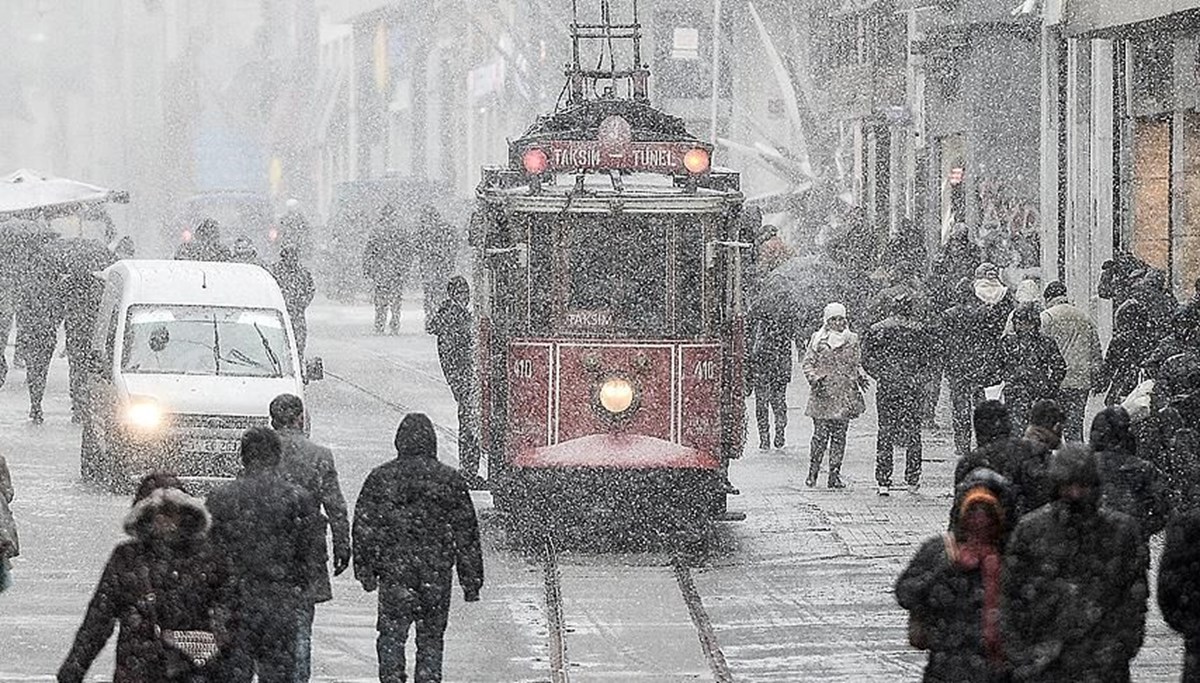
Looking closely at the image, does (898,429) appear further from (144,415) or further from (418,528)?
(418,528)

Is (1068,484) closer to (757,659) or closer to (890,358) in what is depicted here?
(757,659)

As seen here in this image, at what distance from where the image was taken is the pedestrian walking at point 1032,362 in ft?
67.9

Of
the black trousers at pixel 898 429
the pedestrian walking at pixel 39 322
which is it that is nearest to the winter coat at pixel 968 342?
the black trousers at pixel 898 429

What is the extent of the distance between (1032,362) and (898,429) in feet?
5.42

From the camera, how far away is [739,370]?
1883 centimetres

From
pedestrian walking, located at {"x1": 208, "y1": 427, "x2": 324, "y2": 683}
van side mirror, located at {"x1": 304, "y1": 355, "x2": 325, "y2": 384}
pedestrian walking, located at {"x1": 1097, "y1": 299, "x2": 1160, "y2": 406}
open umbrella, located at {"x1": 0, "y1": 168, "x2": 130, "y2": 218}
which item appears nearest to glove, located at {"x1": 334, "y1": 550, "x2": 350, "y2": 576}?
pedestrian walking, located at {"x1": 208, "y1": 427, "x2": 324, "y2": 683}

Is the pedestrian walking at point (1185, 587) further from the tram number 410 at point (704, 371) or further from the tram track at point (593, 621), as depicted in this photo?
the tram number 410 at point (704, 371)

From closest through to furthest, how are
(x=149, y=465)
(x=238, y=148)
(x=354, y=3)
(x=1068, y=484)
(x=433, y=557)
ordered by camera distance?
(x=1068, y=484)
(x=433, y=557)
(x=149, y=465)
(x=238, y=148)
(x=354, y=3)

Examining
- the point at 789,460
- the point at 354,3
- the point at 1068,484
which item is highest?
the point at 354,3

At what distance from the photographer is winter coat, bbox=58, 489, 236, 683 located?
9258 millimetres

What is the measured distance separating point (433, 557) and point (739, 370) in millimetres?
6681

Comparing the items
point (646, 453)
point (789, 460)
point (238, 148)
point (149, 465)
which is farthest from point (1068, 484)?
point (238, 148)

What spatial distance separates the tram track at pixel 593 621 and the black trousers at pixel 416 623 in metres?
1.23

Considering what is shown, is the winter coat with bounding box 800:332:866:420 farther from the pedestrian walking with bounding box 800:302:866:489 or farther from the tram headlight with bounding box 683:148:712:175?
the tram headlight with bounding box 683:148:712:175
